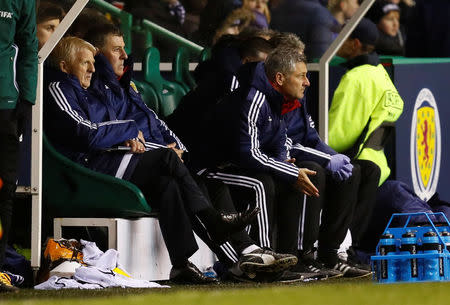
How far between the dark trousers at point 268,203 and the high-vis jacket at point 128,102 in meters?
0.45

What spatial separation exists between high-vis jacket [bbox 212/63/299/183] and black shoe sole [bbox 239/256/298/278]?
59cm

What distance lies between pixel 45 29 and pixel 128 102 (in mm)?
686

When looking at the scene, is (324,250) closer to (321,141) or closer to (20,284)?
(321,141)

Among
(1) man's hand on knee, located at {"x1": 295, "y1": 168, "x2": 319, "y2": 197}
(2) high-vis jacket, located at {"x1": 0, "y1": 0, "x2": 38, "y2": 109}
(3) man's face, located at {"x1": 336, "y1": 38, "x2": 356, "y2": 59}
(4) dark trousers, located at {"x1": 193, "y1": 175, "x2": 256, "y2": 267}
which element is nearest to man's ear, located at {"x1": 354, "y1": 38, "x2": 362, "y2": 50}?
(3) man's face, located at {"x1": 336, "y1": 38, "x2": 356, "y2": 59}

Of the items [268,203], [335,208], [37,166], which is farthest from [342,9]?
[37,166]

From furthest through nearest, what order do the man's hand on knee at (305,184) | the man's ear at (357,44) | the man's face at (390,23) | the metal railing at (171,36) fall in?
the man's face at (390,23) < the man's ear at (357,44) < the metal railing at (171,36) < the man's hand on knee at (305,184)

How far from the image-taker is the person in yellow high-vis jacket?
891 centimetres

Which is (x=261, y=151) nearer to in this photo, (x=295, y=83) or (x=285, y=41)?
(x=295, y=83)

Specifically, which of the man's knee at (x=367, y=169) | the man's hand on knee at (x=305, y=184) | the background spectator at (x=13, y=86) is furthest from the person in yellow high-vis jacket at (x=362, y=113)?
the background spectator at (x=13, y=86)

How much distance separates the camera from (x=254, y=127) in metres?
7.57

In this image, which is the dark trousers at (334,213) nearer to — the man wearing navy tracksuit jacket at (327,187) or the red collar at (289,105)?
the man wearing navy tracksuit jacket at (327,187)

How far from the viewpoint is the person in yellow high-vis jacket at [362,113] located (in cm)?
891

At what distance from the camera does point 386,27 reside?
467 inches

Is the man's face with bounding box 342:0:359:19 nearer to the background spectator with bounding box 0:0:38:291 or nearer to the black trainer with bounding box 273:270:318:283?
the black trainer with bounding box 273:270:318:283
